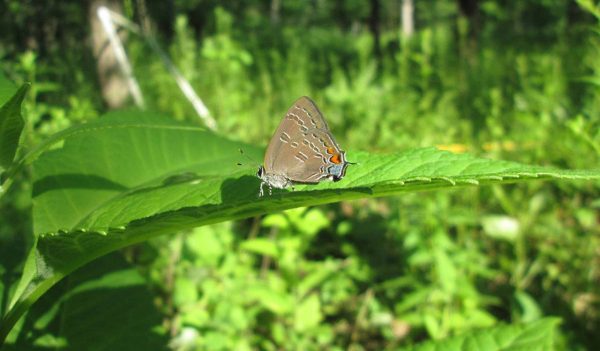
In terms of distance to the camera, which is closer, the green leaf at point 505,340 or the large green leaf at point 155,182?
the large green leaf at point 155,182

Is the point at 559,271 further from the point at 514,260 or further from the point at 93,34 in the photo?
the point at 93,34

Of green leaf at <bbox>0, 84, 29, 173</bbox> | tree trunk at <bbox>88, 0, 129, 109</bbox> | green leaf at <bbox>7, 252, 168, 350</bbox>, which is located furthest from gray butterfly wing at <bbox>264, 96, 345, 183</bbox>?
tree trunk at <bbox>88, 0, 129, 109</bbox>

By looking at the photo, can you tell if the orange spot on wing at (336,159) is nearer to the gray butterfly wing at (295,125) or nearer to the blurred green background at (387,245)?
the gray butterfly wing at (295,125)

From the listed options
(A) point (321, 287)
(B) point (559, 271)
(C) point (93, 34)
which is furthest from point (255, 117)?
(B) point (559, 271)

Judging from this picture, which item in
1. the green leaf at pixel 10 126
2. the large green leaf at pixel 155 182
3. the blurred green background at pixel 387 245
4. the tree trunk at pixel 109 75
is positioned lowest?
the blurred green background at pixel 387 245

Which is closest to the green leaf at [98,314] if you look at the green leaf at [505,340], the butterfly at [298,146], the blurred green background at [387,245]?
the blurred green background at [387,245]

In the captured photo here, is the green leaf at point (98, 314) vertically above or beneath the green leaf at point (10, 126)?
beneath

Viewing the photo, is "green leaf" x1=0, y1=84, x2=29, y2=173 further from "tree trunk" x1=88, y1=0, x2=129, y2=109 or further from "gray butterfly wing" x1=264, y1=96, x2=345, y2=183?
"tree trunk" x1=88, y1=0, x2=129, y2=109
